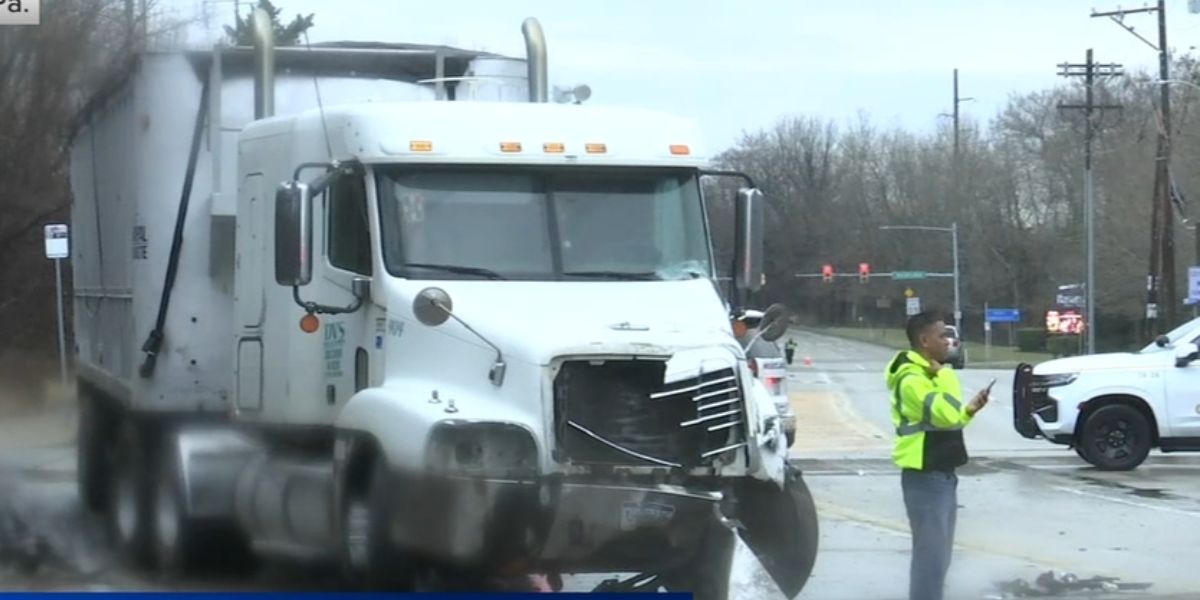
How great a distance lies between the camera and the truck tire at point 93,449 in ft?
39.9

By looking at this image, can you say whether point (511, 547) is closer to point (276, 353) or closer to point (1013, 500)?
point (276, 353)

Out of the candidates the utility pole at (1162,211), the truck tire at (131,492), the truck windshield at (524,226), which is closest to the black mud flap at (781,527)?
the truck windshield at (524,226)

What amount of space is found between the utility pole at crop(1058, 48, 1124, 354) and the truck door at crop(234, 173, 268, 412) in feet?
121

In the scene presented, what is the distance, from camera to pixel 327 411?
927cm

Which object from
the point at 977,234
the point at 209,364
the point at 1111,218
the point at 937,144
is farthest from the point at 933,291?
the point at 209,364

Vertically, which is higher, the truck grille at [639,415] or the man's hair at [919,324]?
the man's hair at [919,324]

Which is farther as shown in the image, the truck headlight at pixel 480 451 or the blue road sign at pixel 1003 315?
the blue road sign at pixel 1003 315

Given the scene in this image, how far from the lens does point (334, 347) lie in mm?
9211

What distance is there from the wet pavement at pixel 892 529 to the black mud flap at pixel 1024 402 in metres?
0.47

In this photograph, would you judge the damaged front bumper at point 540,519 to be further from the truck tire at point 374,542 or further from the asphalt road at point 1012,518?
the asphalt road at point 1012,518

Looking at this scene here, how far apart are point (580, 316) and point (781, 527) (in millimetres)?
1495

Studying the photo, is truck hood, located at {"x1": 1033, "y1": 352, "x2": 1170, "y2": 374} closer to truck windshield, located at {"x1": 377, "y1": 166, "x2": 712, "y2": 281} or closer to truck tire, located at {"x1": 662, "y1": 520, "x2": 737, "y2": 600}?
truck windshield, located at {"x1": 377, "y1": 166, "x2": 712, "y2": 281}

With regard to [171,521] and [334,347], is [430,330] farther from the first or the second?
[171,521]

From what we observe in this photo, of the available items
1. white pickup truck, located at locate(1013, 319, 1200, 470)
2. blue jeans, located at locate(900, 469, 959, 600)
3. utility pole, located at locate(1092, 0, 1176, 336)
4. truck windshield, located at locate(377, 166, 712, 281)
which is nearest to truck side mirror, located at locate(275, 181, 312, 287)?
truck windshield, located at locate(377, 166, 712, 281)
